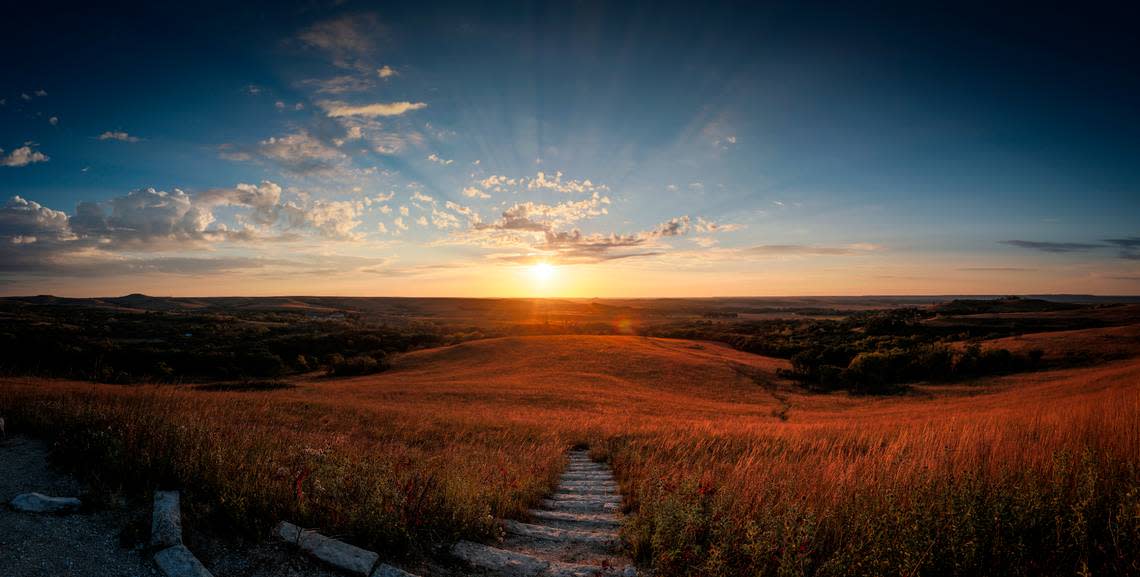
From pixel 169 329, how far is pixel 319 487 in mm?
90711

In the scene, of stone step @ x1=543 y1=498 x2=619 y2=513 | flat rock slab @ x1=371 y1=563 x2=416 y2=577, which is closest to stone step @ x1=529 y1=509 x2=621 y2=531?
stone step @ x1=543 y1=498 x2=619 y2=513

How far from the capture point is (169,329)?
242 feet

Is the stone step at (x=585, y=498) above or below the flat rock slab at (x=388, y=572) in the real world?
below

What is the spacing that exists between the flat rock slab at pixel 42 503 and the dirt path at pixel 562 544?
3940 mm

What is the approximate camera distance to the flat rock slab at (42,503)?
4758mm

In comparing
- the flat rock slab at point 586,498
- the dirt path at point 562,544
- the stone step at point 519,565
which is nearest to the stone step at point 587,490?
the dirt path at point 562,544

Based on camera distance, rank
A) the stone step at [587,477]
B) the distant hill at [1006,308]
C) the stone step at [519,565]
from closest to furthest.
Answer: the stone step at [519,565]
the stone step at [587,477]
the distant hill at [1006,308]

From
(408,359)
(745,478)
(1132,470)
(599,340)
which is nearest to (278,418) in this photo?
(745,478)

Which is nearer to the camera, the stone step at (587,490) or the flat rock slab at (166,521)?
the flat rock slab at (166,521)

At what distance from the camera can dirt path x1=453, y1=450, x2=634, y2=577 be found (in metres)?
4.57

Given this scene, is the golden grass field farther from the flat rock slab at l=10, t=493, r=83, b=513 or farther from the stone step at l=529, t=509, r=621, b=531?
the flat rock slab at l=10, t=493, r=83, b=513

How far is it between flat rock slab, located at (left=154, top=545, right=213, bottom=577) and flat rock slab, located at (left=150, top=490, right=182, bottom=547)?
0.14 m

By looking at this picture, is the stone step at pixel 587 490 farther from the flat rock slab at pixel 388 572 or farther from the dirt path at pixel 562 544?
the flat rock slab at pixel 388 572

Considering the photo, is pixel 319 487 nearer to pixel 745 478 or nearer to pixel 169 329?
pixel 745 478
